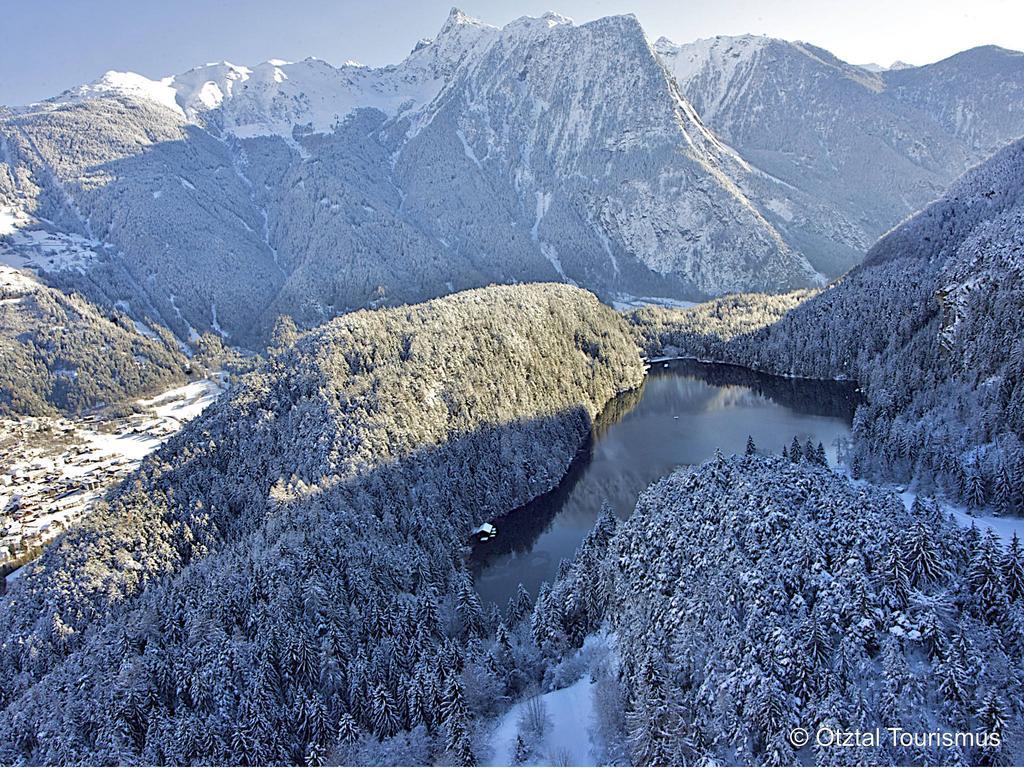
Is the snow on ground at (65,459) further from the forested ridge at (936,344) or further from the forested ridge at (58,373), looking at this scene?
the forested ridge at (936,344)

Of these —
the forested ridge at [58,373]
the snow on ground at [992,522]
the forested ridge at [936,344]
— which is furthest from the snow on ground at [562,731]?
the forested ridge at [58,373]

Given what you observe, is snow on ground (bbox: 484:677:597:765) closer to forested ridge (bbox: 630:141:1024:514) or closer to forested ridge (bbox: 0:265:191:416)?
forested ridge (bbox: 630:141:1024:514)

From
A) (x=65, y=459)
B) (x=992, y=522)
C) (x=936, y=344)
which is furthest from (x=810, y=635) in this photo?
(x=65, y=459)

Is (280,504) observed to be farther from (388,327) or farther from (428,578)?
(388,327)

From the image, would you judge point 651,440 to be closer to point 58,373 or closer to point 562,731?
point 562,731
